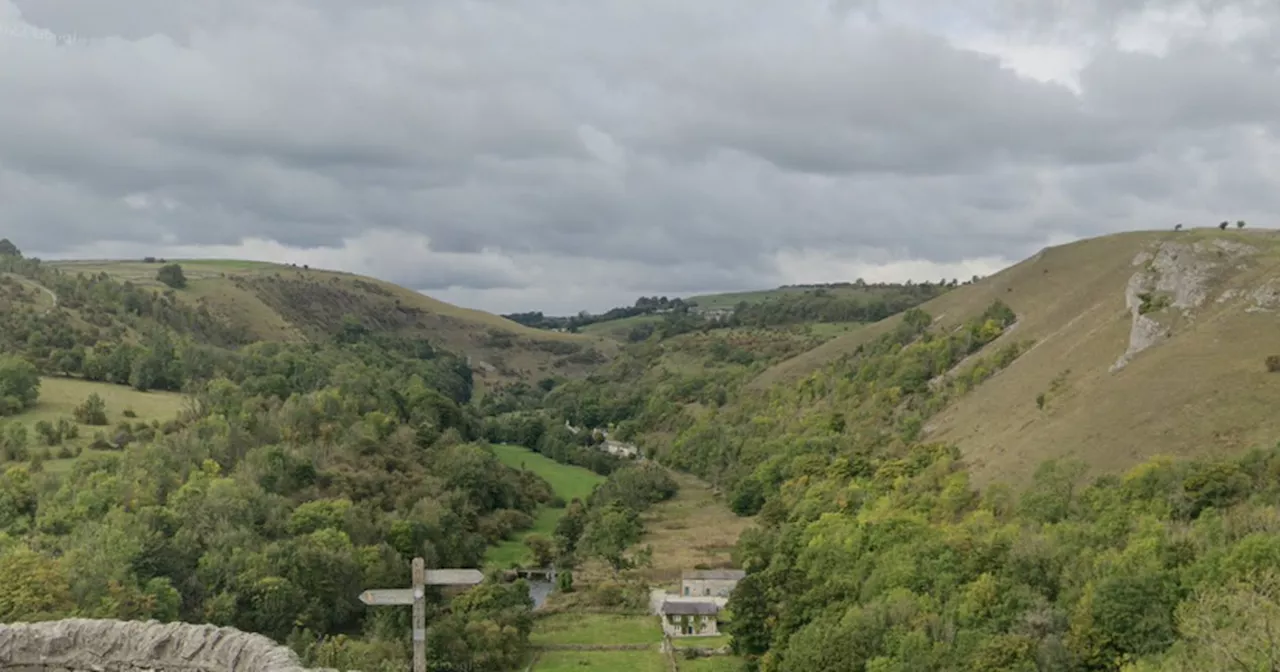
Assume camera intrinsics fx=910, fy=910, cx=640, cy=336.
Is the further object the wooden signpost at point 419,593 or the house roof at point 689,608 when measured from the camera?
the house roof at point 689,608

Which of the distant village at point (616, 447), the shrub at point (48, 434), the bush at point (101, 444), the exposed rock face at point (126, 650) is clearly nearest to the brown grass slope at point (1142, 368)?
the exposed rock face at point (126, 650)

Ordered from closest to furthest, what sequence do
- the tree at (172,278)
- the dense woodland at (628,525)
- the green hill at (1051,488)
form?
the green hill at (1051,488), the dense woodland at (628,525), the tree at (172,278)

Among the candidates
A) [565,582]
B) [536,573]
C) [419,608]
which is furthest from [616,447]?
[419,608]

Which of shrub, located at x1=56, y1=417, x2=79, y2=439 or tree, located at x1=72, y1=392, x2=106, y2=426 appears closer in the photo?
shrub, located at x1=56, y1=417, x2=79, y2=439

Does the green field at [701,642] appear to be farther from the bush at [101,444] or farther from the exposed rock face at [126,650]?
the exposed rock face at [126,650]

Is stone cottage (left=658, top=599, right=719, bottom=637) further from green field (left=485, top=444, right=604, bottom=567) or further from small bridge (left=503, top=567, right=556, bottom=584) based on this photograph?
green field (left=485, top=444, right=604, bottom=567)

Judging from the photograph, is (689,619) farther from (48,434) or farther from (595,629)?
(48,434)

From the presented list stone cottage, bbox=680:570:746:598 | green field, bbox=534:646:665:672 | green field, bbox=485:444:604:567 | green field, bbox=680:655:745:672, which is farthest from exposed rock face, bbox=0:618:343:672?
green field, bbox=485:444:604:567
